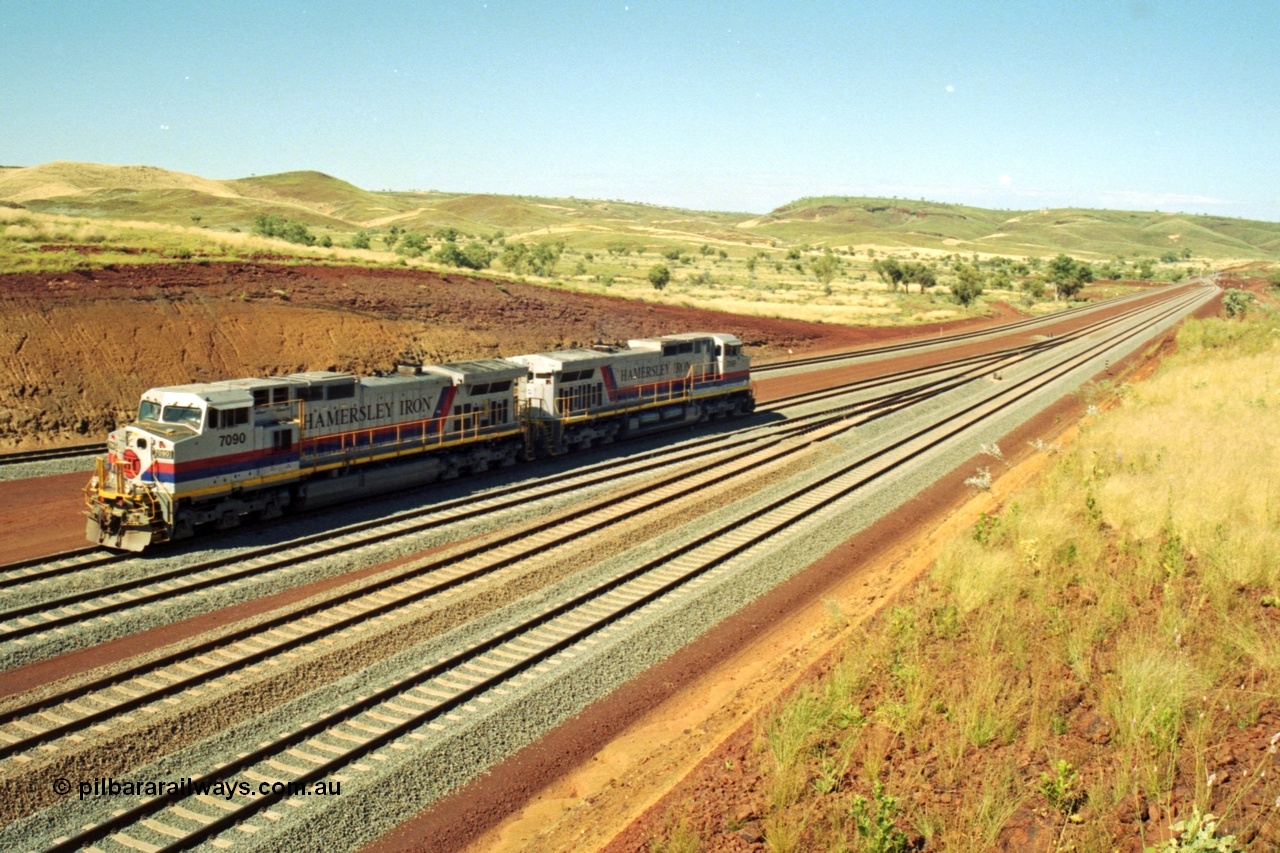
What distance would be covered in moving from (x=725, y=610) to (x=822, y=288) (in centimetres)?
9971

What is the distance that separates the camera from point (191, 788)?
11.3 metres

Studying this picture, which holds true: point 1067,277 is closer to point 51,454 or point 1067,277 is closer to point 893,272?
point 893,272

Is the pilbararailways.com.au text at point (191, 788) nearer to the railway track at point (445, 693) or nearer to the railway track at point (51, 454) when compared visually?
the railway track at point (445, 693)

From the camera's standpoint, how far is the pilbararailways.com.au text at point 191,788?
1130 cm

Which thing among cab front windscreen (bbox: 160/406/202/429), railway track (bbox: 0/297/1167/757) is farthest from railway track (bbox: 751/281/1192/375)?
cab front windscreen (bbox: 160/406/202/429)

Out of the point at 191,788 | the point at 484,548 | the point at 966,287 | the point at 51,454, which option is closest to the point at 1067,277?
the point at 966,287

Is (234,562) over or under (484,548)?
under

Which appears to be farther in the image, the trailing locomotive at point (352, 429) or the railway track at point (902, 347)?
the railway track at point (902, 347)

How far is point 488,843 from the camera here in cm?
1088

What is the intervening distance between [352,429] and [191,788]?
14.1 meters

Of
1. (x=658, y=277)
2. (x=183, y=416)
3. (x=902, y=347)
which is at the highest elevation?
(x=658, y=277)

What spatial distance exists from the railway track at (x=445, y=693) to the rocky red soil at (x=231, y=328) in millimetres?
22738

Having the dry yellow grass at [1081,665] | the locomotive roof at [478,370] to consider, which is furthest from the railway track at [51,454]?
the dry yellow grass at [1081,665]

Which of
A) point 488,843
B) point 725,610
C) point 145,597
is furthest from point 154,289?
point 488,843
